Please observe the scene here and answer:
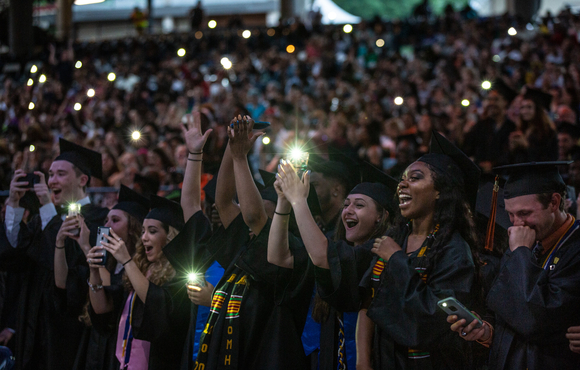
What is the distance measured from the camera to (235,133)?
332 centimetres

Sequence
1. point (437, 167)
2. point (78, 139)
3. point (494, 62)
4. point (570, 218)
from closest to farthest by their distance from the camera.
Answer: point (570, 218) → point (437, 167) → point (78, 139) → point (494, 62)

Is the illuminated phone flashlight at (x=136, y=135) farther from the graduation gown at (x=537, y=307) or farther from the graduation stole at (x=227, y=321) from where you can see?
the graduation gown at (x=537, y=307)

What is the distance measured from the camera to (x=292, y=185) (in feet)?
9.68

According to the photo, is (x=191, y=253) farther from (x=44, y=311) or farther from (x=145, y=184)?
(x=145, y=184)

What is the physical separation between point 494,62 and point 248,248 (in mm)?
9345

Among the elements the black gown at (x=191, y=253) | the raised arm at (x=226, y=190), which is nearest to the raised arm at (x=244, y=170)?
the raised arm at (x=226, y=190)

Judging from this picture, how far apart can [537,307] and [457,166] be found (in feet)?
2.84

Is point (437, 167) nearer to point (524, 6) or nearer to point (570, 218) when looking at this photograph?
point (570, 218)

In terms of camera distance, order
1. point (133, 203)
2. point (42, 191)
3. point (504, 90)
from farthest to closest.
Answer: point (504, 90) < point (42, 191) < point (133, 203)

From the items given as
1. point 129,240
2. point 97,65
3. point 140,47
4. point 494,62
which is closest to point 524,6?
point 494,62

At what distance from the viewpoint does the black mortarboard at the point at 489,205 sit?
3.52m

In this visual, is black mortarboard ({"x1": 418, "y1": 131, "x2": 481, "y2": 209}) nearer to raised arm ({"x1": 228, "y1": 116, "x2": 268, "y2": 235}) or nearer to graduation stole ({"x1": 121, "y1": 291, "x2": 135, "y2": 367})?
raised arm ({"x1": 228, "y1": 116, "x2": 268, "y2": 235})

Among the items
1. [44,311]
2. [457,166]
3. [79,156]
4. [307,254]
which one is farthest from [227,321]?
[79,156]

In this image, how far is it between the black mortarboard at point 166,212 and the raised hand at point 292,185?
1334mm
